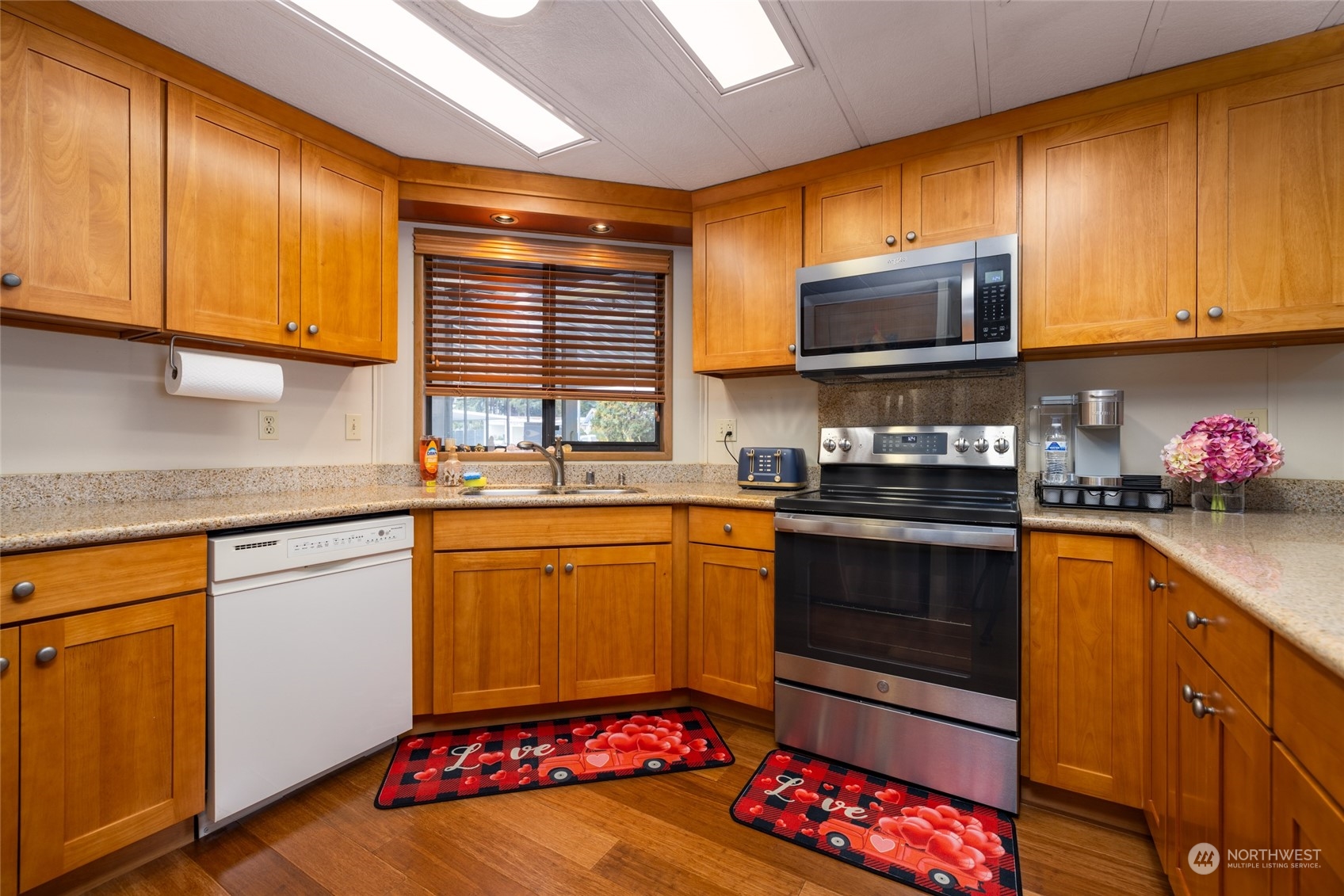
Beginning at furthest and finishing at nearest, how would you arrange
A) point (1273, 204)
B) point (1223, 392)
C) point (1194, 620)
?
point (1223, 392) < point (1273, 204) < point (1194, 620)

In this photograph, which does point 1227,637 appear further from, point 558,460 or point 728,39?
point 558,460

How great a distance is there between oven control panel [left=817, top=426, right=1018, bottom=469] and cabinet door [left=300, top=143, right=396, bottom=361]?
1.85m

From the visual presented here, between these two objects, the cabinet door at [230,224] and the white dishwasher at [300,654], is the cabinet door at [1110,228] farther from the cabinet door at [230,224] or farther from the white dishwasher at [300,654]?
the cabinet door at [230,224]

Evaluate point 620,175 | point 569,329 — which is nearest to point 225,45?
point 620,175

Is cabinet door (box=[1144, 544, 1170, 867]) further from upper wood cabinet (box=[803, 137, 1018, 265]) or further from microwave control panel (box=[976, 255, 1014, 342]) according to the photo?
upper wood cabinet (box=[803, 137, 1018, 265])

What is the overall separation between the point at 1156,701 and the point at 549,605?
185 cm

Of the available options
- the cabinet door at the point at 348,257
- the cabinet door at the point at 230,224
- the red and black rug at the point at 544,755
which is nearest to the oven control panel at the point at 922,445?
the red and black rug at the point at 544,755

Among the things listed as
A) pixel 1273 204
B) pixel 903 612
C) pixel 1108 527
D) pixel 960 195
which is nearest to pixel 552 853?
pixel 903 612

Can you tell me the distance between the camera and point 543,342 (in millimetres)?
2863

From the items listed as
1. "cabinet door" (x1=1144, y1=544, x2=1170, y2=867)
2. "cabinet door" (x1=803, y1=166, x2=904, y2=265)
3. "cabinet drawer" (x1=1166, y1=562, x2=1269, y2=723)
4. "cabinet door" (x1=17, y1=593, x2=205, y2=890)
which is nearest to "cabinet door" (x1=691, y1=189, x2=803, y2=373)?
"cabinet door" (x1=803, y1=166, x2=904, y2=265)

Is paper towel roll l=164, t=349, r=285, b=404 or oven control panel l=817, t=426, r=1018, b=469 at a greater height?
paper towel roll l=164, t=349, r=285, b=404

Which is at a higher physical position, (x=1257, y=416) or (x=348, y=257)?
(x=348, y=257)

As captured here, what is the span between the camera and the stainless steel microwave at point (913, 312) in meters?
1.98

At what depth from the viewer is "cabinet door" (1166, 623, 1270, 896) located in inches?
35.7
